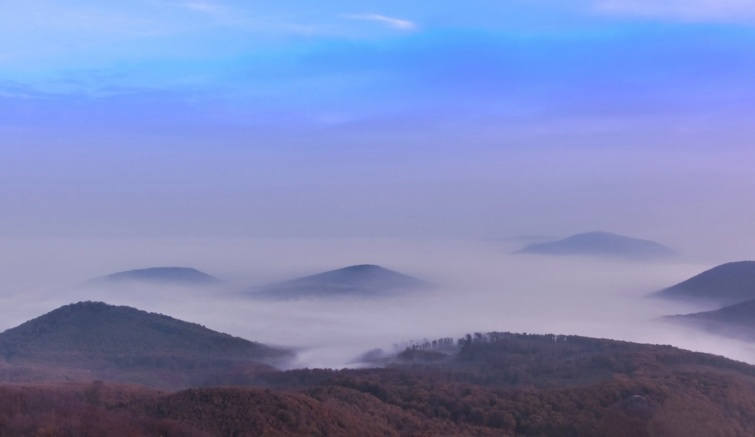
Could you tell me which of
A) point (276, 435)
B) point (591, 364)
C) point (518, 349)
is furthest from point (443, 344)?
point (276, 435)

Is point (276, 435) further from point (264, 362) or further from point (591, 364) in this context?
point (264, 362)

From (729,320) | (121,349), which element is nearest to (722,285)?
(729,320)

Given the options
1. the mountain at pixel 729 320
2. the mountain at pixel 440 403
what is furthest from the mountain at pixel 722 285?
the mountain at pixel 440 403

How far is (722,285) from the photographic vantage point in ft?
314

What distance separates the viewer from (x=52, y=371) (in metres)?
49.8

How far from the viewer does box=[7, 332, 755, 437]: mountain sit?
2573cm

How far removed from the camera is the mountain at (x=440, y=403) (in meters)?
25.7

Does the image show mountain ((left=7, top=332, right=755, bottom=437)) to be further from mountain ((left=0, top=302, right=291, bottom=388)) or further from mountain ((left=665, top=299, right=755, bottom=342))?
mountain ((left=665, top=299, right=755, bottom=342))

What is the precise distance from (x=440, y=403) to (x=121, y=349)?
34029 mm

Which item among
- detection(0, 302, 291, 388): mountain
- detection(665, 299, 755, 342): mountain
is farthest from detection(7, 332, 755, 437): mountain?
detection(665, 299, 755, 342): mountain

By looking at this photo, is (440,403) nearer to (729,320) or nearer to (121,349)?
(121,349)

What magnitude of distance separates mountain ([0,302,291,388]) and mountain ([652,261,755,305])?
169 ft

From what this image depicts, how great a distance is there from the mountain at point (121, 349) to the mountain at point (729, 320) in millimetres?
35262

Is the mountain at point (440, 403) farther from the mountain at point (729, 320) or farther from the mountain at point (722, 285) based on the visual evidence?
the mountain at point (722, 285)
